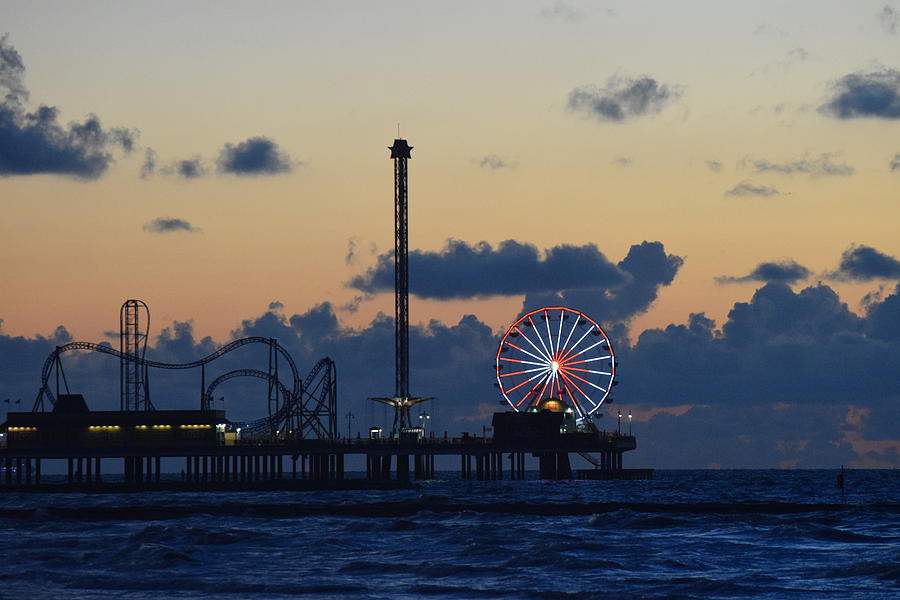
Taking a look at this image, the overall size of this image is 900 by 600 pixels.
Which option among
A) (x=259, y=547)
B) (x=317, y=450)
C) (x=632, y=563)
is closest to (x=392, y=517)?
(x=259, y=547)

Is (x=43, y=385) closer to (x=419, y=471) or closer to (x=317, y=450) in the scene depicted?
(x=317, y=450)

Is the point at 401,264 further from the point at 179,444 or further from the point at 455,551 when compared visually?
the point at 455,551

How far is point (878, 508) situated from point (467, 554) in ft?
135

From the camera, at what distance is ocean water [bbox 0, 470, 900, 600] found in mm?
57125

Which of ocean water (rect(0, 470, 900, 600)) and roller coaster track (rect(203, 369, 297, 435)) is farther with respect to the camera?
roller coaster track (rect(203, 369, 297, 435))

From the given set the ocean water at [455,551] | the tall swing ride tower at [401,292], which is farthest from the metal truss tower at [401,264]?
the ocean water at [455,551]

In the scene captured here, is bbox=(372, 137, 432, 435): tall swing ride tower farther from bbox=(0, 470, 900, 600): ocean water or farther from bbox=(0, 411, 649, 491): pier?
bbox=(0, 470, 900, 600): ocean water

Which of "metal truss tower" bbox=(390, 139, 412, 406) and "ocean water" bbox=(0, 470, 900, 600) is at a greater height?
"metal truss tower" bbox=(390, 139, 412, 406)

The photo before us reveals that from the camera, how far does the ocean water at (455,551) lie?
57.1 m

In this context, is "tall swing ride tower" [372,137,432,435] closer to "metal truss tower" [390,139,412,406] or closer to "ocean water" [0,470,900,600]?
"metal truss tower" [390,139,412,406]

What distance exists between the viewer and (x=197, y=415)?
152000 millimetres

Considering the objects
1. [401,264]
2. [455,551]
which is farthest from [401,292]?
[455,551]

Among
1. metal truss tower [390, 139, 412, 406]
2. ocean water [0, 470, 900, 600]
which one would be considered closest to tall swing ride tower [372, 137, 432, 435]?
metal truss tower [390, 139, 412, 406]

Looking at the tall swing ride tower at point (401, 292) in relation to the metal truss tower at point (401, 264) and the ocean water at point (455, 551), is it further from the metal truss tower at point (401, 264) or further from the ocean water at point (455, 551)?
the ocean water at point (455, 551)
